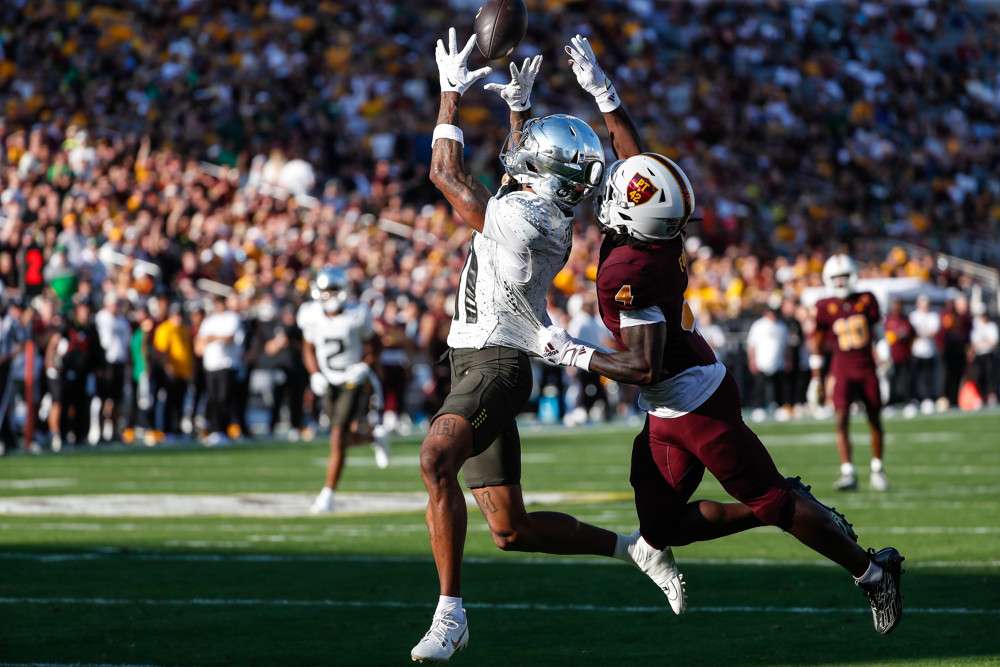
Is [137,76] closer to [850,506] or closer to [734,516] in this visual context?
[850,506]

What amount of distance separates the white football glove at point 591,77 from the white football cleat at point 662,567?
Answer: 1.89m

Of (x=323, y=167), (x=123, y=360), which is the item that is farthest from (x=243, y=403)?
(x=323, y=167)

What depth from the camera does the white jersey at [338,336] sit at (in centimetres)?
1202

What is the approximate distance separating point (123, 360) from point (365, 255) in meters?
5.63

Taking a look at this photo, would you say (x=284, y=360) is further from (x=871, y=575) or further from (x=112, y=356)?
(x=871, y=575)

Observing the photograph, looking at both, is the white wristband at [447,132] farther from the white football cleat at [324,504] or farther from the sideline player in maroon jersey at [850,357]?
the sideline player in maroon jersey at [850,357]

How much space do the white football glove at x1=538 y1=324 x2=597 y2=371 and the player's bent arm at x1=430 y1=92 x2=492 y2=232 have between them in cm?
58

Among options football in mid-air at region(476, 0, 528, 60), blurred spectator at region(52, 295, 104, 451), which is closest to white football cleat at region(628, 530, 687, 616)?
football in mid-air at region(476, 0, 528, 60)

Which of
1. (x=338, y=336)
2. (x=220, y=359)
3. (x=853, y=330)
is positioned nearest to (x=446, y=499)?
(x=338, y=336)

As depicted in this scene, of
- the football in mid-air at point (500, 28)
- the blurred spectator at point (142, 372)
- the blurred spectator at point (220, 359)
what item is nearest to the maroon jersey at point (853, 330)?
the football in mid-air at point (500, 28)

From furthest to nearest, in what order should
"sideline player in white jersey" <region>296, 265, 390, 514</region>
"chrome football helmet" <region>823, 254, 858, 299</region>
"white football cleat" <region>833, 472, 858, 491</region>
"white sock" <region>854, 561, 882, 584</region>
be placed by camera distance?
"chrome football helmet" <region>823, 254, 858, 299</region>
"white football cleat" <region>833, 472, 858, 491</region>
"sideline player in white jersey" <region>296, 265, 390, 514</region>
"white sock" <region>854, 561, 882, 584</region>

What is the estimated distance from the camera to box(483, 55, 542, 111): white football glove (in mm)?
6402

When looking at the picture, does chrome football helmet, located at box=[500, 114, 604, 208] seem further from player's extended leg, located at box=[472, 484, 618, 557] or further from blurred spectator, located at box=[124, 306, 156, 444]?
blurred spectator, located at box=[124, 306, 156, 444]

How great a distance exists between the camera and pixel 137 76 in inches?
1039
